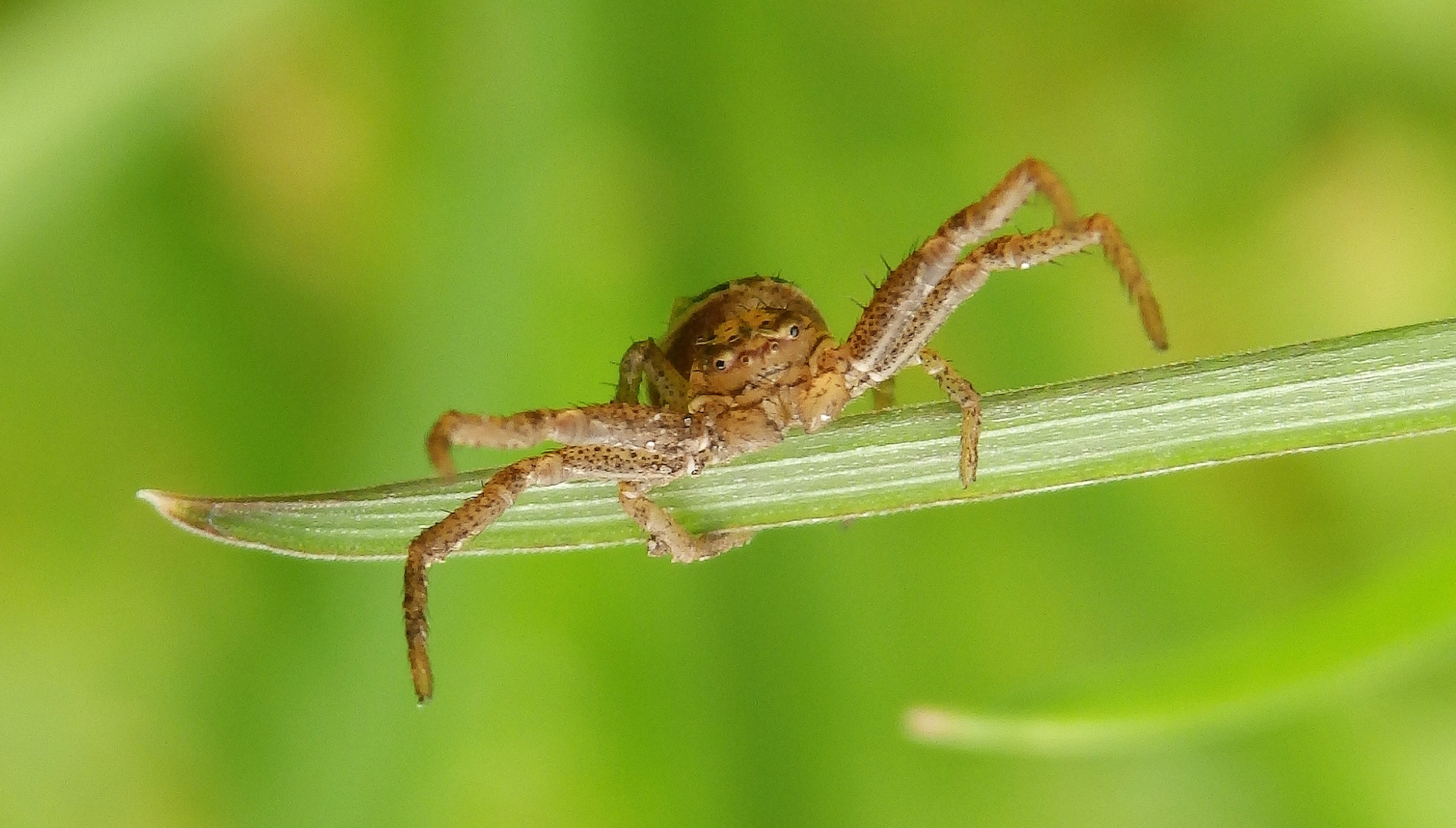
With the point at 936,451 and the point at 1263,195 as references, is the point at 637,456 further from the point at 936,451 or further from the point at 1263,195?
the point at 1263,195

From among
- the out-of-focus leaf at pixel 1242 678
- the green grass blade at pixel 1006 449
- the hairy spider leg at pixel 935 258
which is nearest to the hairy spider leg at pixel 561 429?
the green grass blade at pixel 1006 449

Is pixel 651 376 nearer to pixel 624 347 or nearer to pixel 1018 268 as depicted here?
pixel 624 347

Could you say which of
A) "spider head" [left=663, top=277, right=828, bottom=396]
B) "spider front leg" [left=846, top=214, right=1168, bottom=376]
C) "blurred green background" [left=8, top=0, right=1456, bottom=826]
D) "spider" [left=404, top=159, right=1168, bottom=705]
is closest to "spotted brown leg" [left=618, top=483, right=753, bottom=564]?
"spider" [left=404, top=159, right=1168, bottom=705]

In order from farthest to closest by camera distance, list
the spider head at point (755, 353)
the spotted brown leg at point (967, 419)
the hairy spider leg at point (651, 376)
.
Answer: the hairy spider leg at point (651, 376)
the spider head at point (755, 353)
the spotted brown leg at point (967, 419)

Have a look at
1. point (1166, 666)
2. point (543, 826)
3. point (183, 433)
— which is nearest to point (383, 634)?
point (543, 826)

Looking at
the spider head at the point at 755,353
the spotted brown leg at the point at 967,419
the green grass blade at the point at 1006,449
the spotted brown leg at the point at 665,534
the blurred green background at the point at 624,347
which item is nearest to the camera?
the green grass blade at the point at 1006,449

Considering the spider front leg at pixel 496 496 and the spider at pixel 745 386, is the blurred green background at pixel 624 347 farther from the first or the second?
the spider front leg at pixel 496 496

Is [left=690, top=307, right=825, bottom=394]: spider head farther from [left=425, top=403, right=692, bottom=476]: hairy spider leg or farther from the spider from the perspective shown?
[left=425, top=403, right=692, bottom=476]: hairy spider leg
